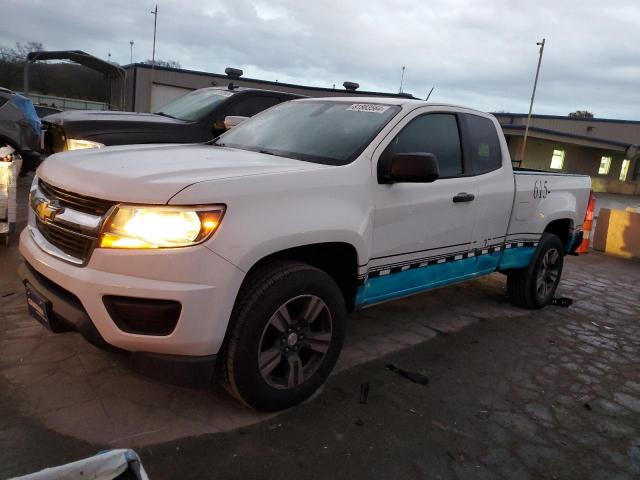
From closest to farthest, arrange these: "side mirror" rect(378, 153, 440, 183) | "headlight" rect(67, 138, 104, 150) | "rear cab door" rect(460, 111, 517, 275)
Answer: "side mirror" rect(378, 153, 440, 183) → "rear cab door" rect(460, 111, 517, 275) → "headlight" rect(67, 138, 104, 150)

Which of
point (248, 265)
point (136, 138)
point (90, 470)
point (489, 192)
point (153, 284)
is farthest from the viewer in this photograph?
point (136, 138)

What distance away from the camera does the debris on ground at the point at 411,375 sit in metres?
3.64

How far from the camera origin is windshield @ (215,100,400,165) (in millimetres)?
3499

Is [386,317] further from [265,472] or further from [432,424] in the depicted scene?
[265,472]

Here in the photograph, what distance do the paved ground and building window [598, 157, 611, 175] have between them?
32.8m

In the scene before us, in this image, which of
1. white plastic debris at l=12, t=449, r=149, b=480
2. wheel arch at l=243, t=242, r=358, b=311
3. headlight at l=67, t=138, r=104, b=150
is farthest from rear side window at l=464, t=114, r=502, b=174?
headlight at l=67, t=138, r=104, b=150

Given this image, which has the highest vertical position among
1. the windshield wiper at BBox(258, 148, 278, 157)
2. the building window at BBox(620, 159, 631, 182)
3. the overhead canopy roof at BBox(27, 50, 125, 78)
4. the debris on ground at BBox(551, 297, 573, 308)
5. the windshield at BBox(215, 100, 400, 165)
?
the overhead canopy roof at BBox(27, 50, 125, 78)

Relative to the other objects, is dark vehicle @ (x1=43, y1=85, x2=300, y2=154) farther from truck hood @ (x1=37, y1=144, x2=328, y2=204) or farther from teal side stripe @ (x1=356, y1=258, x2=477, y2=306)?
teal side stripe @ (x1=356, y1=258, x2=477, y2=306)

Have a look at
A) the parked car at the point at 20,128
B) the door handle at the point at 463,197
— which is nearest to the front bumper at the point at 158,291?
the door handle at the point at 463,197

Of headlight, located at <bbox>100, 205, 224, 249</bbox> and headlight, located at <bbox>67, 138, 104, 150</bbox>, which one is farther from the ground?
headlight, located at <bbox>67, 138, 104, 150</bbox>

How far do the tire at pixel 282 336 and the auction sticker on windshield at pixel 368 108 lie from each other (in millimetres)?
1423

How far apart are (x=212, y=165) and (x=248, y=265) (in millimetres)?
663

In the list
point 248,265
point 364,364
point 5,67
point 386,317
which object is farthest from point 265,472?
point 5,67

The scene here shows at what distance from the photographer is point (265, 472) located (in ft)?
8.29
